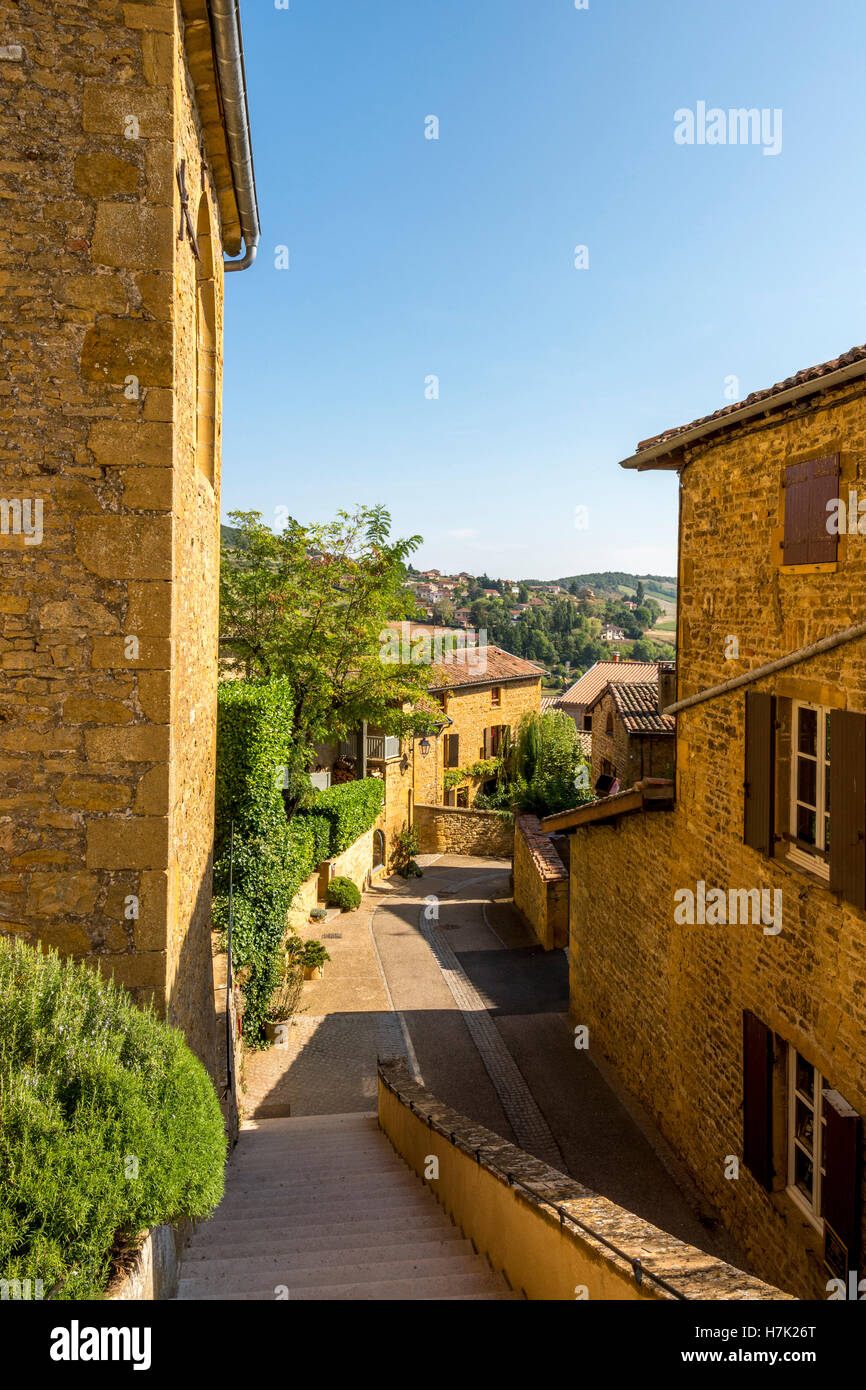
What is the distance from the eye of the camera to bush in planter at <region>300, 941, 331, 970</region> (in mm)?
15594

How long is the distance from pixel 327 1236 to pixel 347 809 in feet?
52.2

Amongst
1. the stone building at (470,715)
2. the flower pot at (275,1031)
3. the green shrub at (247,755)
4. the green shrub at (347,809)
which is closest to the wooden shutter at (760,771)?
the green shrub at (247,755)

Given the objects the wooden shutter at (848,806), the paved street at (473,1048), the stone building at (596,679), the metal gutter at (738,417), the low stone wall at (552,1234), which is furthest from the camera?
the stone building at (596,679)

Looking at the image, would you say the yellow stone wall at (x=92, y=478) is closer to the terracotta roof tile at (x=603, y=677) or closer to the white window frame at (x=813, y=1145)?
the white window frame at (x=813, y=1145)

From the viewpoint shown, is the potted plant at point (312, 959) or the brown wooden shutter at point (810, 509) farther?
the potted plant at point (312, 959)

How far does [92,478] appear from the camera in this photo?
459 centimetres

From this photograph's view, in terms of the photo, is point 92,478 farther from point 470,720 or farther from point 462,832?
point 470,720

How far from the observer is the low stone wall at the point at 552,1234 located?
11.7 feet

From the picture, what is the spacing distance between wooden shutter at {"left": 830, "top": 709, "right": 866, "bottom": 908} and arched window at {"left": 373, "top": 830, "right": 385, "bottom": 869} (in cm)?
1984

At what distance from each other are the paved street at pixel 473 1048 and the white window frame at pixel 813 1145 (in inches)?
52.0

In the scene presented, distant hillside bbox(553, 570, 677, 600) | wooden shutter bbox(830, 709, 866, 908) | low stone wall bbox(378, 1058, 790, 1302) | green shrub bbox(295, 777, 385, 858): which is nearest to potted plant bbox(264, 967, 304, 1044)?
green shrub bbox(295, 777, 385, 858)

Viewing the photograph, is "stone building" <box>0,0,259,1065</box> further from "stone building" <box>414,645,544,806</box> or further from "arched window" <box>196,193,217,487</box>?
"stone building" <box>414,645,544,806</box>
